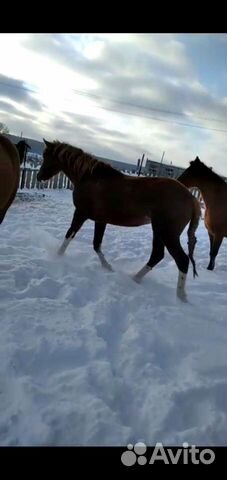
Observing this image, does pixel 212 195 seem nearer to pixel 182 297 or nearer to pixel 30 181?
pixel 182 297

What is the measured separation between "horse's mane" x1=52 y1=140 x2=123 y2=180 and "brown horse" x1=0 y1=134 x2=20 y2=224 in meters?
0.95

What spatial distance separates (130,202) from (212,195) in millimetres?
1958

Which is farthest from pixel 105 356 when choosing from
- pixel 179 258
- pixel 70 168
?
pixel 70 168

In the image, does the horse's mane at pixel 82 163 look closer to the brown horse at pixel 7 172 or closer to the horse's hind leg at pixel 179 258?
the brown horse at pixel 7 172

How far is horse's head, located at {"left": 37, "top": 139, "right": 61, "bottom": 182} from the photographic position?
4883 millimetres

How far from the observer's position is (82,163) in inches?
177

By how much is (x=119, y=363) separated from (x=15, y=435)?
0.81 meters

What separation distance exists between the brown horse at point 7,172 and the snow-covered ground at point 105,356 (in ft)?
2.30

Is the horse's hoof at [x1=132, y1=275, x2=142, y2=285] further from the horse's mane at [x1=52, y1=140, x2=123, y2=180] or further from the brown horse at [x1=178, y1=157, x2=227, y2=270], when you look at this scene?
the brown horse at [x1=178, y1=157, x2=227, y2=270]

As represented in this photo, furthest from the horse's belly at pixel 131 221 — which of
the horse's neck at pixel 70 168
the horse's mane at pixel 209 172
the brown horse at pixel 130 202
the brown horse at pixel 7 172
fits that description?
the horse's mane at pixel 209 172

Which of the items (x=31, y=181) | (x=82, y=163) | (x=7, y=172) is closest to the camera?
(x=7, y=172)

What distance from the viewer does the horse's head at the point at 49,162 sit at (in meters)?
4.88

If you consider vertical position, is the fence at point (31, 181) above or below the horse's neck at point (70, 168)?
below
